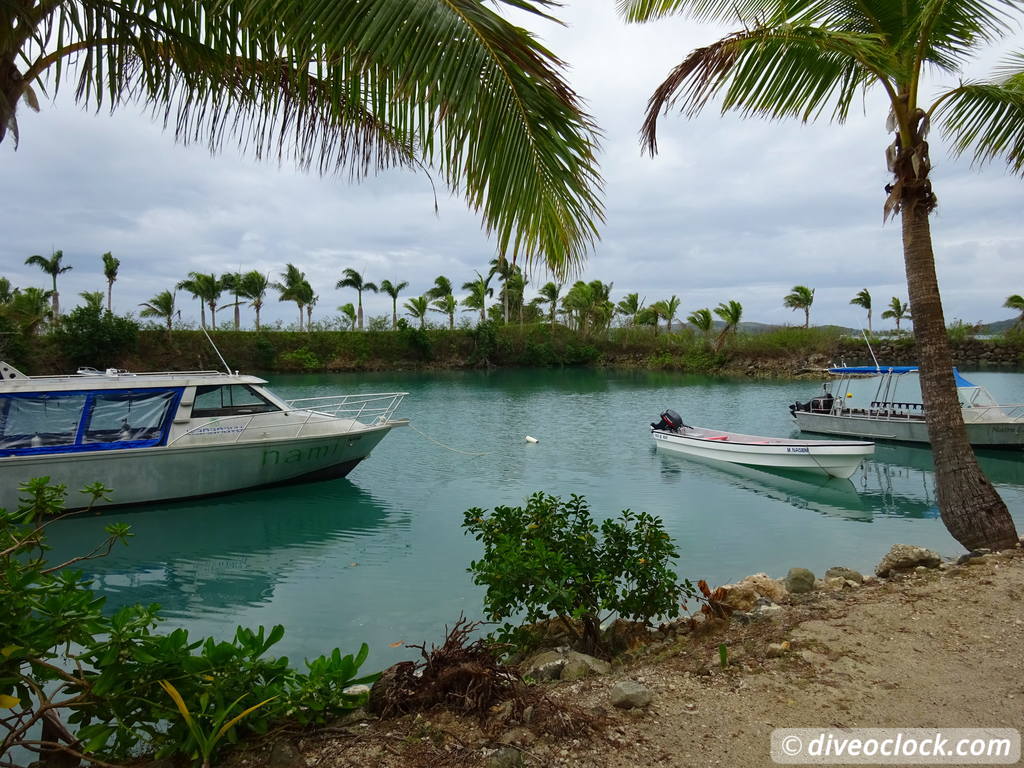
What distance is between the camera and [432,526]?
12.7m

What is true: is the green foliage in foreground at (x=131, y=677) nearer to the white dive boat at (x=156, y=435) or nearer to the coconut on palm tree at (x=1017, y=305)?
the white dive boat at (x=156, y=435)

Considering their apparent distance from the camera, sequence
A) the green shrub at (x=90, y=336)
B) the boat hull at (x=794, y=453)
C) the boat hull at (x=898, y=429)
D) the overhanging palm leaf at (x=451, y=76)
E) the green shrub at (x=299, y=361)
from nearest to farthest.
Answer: the overhanging palm leaf at (x=451, y=76), the boat hull at (x=794, y=453), the boat hull at (x=898, y=429), the green shrub at (x=90, y=336), the green shrub at (x=299, y=361)

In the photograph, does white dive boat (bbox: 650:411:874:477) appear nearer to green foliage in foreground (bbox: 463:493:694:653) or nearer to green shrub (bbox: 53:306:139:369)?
green foliage in foreground (bbox: 463:493:694:653)

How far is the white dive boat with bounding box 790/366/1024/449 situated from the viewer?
807 inches

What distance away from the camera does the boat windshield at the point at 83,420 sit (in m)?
12.0

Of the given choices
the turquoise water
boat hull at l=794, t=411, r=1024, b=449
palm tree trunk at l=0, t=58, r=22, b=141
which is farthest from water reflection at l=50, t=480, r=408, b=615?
boat hull at l=794, t=411, r=1024, b=449

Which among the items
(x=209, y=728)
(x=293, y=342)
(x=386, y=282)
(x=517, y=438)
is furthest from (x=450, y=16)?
(x=386, y=282)

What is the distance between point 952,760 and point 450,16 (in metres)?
4.41

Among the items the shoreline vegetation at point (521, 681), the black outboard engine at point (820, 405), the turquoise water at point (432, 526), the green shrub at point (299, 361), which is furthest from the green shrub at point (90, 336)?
the shoreline vegetation at point (521, 681)

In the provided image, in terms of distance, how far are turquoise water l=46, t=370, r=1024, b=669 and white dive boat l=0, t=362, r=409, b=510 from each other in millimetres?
698

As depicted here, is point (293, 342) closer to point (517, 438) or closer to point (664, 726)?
point (517, 438)

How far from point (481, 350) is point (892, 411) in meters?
42.9

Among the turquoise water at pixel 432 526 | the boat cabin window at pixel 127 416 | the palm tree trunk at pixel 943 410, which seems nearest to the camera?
the palm tree trunk at pixel 943 410

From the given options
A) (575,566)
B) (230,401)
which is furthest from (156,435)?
(575,566)
